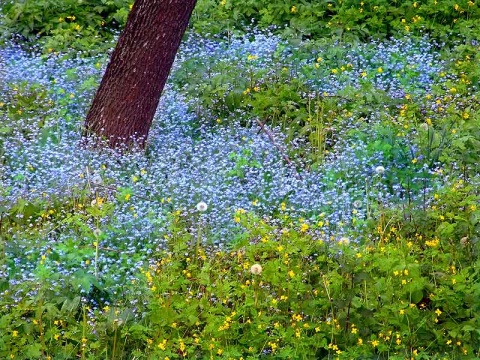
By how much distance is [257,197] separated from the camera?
6.27 meters

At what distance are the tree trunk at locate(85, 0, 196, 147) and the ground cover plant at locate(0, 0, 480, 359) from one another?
0.24 meters

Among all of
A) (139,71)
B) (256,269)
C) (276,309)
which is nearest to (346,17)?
(139,71)

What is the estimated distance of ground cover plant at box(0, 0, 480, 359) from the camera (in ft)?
15.3

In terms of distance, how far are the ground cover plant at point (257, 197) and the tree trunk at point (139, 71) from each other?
24cm

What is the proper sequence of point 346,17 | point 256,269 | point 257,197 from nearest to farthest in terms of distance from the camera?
point 256,269
point 257,197
point 346,17

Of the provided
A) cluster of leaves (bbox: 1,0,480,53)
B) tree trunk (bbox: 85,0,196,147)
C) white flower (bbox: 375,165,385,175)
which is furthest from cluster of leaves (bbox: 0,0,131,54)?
white flower (bbox: 375,165,385,175)

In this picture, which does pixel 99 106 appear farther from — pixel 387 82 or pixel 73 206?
pixel 387 82

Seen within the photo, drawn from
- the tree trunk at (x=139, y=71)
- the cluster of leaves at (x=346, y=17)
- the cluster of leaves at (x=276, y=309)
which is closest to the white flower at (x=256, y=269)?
the cluster of leaves at (x=276, y=309)

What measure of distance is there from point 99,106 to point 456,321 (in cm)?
380

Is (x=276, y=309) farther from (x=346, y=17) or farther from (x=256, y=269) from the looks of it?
(x=346, y=17)

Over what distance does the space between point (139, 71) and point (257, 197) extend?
5.61ft

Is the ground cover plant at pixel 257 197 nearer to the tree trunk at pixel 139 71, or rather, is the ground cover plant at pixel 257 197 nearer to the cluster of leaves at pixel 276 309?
the cluster of leaves at pixel 276 309

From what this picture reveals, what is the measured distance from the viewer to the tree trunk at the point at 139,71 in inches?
282

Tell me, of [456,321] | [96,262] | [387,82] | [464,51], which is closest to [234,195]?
[96,262]
